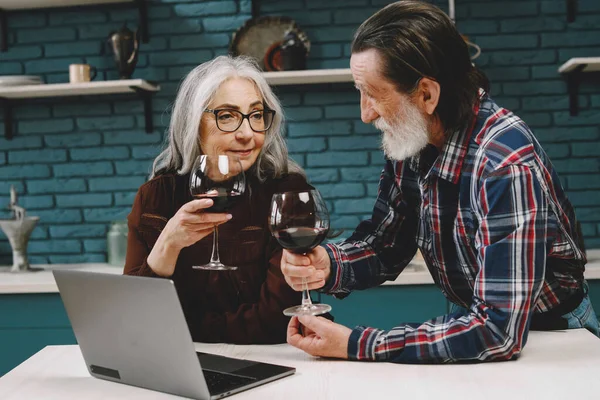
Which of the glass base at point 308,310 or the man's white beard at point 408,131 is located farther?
the man's white beard at point 408,131

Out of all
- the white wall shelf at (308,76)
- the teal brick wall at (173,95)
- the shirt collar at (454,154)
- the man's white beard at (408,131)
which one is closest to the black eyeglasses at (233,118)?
the man's white beard at (408,131)

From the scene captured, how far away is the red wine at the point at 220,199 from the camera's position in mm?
1626

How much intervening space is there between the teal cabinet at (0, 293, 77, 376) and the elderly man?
177 centimetres

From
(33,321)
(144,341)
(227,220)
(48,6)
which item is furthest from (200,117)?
(48,6)

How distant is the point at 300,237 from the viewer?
4.40ft

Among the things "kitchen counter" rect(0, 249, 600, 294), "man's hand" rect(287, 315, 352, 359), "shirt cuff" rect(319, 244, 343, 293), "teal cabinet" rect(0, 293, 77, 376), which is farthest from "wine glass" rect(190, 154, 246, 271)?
"teal cabinet" rect(0, 293, 77, 376)

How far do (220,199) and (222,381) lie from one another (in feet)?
1.71

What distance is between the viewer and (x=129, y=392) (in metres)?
1.21

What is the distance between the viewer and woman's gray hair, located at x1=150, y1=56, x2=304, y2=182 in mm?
2020

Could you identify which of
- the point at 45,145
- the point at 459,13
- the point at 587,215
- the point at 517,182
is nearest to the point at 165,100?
the point at 45,145

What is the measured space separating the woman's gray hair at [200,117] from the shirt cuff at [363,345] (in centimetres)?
77

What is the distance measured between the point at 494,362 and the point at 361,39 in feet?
2.43

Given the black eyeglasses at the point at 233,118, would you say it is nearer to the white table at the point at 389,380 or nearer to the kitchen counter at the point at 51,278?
the white table at the point at 389,380

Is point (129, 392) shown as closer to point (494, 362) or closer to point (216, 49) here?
point (494, 362)
